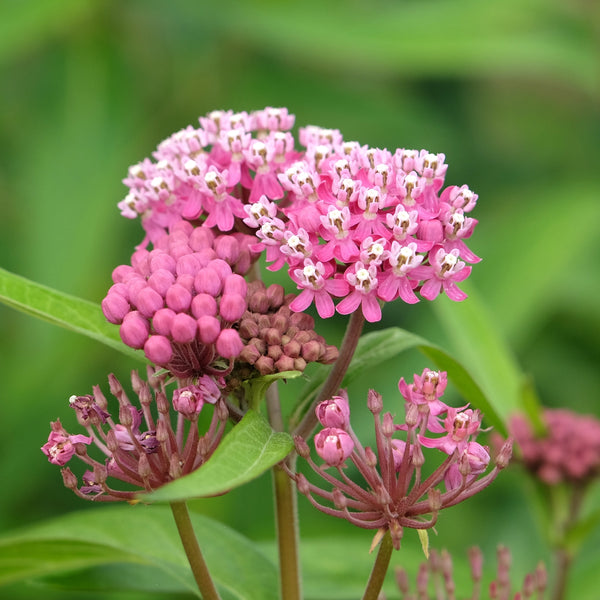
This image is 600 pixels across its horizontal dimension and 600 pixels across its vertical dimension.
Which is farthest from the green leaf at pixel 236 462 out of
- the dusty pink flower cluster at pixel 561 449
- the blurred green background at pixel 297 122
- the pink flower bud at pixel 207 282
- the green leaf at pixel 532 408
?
the blurred green background at pixel 297 122

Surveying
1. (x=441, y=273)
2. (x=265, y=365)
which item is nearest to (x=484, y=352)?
(x=441, y=273)

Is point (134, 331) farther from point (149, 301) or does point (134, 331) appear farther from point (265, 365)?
point (265, 365)

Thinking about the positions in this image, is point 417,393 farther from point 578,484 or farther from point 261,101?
point 261,101

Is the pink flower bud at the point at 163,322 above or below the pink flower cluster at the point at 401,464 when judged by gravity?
above

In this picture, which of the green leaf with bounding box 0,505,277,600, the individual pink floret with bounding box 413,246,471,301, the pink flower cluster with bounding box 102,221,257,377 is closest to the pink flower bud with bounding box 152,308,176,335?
the pink flower cluster with bounding box 102,221,257,377

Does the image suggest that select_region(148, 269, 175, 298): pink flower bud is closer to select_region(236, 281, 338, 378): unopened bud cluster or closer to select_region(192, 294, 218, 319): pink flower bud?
select_region(192, 294, 218, 319): pink flower bud

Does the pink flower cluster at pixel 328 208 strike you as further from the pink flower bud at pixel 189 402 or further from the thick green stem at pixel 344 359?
the pink flower bud at pixel 189 402

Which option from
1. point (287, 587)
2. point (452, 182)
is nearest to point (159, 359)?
point (287, 587)
